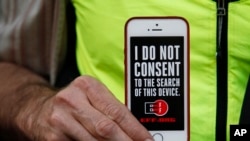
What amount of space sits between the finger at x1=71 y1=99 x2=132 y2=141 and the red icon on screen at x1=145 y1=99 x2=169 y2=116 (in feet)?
0.21

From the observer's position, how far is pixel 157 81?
921mm

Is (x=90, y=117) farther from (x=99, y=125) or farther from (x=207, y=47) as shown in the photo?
(x=207, y=47)

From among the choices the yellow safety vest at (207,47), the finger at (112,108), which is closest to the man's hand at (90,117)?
the finger at (112,108)

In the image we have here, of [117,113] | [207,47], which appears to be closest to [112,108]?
[117,113]

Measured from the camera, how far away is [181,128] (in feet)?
3.09

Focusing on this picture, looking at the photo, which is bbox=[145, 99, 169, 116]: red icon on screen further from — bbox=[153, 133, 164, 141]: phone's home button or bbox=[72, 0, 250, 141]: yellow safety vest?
bbox=[72, 0, 250, 141]: yellow safety vest

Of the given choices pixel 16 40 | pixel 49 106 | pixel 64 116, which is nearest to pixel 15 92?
pixel 16 40

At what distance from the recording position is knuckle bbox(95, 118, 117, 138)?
34.6 inches

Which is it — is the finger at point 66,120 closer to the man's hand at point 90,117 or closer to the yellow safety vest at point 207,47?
the man's hand at point 90,117

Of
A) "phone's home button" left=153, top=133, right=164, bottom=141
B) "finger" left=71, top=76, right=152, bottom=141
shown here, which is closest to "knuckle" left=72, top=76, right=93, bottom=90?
"finger" left=71, top=76, right=152, bottom=141

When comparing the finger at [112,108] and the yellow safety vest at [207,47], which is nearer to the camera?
the finger at [112,108]

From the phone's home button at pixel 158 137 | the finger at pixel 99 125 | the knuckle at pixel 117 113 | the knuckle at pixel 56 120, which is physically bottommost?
the phone's home button at pixel 158 137

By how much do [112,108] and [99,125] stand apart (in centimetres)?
3

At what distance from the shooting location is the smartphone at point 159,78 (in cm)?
92
